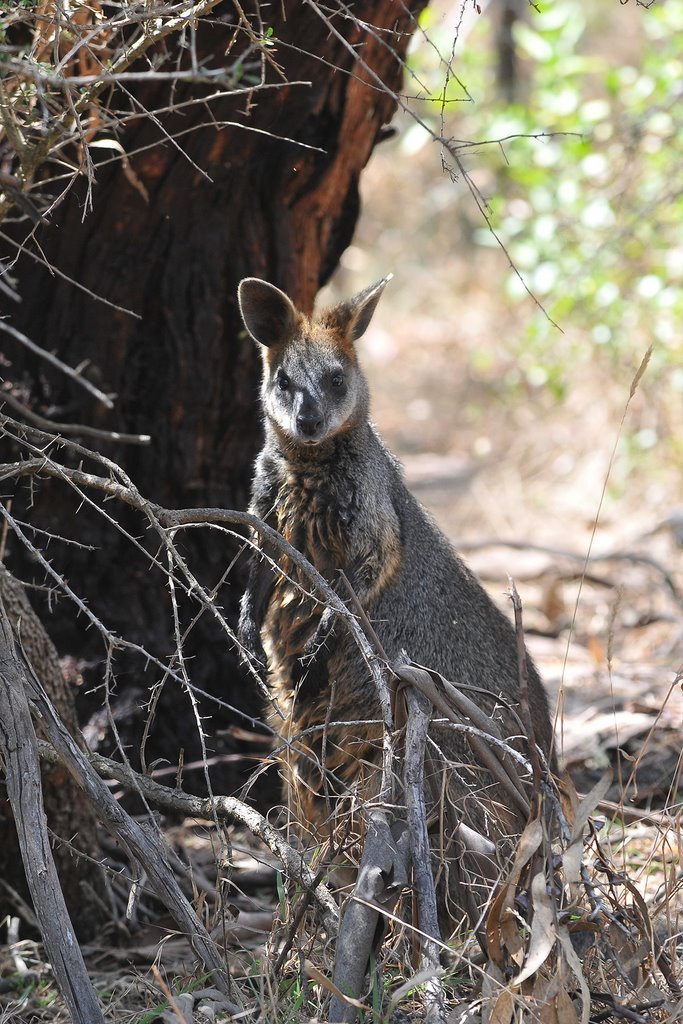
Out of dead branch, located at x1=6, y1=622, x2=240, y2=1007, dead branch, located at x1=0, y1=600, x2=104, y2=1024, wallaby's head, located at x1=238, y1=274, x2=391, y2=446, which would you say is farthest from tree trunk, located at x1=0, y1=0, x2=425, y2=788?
dead branch, located at x1=0, y1=600, x2=104, y2=1024

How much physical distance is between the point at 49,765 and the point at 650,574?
4480 millimetres

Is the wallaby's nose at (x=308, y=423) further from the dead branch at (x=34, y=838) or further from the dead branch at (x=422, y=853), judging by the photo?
the dead branch at (x=34, y=838)

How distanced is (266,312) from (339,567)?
Result: 1.03 m

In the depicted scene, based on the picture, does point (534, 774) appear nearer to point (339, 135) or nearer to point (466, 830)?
point (466, 830)

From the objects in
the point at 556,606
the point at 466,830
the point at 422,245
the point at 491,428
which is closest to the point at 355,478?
the point at 466,830

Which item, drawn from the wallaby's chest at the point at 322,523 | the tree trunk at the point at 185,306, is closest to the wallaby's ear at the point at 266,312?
the tree trunk at the point at 185,306

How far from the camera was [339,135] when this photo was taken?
14.9 feet

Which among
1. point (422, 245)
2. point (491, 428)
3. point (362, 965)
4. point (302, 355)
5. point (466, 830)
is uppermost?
point (422, 245)

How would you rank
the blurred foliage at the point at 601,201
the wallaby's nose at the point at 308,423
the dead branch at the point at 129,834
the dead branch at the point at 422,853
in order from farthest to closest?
the blurred foliage at the point at 601,201, the wallaby's nose at the point at 308,423, the dead branch at the point at 129,834, the dead branch at the point at 422,853

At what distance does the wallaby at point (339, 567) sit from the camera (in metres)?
3.97

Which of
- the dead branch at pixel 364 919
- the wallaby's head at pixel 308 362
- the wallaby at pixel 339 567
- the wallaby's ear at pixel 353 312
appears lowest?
the dead branch at pixel 364 919

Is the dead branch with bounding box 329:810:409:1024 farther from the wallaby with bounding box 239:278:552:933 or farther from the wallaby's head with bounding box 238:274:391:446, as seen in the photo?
the wallaby's head with bounding box 238:274:391:446

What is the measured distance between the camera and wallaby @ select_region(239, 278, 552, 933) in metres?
3.97

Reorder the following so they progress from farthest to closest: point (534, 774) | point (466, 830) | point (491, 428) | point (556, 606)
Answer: point (491, 428)
point (556, 606)
point (466, 830)
point (534, 774)
